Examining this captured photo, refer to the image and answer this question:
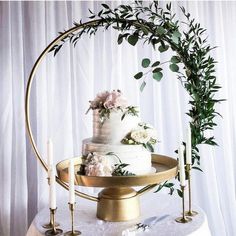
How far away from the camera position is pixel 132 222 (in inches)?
57.5

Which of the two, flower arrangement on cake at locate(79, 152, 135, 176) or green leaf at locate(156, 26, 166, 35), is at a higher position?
green leaf at locate(156, 26, 166, 35)

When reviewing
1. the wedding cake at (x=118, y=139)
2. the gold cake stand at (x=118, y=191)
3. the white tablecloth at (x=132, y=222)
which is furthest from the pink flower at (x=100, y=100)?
the white tablecloth at (x=132, y=222)

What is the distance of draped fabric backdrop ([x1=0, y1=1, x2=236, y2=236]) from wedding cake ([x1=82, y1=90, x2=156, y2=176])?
0.50 m

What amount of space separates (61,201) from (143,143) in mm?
551

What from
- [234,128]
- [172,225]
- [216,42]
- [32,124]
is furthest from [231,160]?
[32,124]

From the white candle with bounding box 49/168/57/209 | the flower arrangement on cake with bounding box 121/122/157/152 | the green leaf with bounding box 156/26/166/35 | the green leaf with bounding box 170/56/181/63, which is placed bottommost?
the white candle with bounding box 49/168/57/209

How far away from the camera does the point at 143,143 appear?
57.6 inches

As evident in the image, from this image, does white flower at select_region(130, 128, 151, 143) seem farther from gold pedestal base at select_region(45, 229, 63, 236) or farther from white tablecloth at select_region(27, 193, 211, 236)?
gold pedestal base at select_region(45, 229, 63, 236)

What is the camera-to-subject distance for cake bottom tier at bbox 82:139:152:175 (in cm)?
141

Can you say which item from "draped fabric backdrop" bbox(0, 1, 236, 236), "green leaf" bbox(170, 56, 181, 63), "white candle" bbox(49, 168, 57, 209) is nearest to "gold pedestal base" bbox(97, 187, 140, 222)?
"white candle" bbox(49, 168, 57, 209)

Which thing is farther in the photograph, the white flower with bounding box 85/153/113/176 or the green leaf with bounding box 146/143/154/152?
the green leaf with bounding box 146/143/154/152

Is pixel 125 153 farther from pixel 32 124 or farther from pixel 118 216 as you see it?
pixel 32 124

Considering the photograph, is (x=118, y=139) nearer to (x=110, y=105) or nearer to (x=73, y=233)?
(x=110, y=105)

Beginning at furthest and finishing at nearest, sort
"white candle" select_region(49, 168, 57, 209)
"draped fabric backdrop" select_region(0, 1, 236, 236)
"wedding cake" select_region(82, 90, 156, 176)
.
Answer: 1. "draped fabric backdrop" select_region(0, 1, 236, 236)
2. "wedding cake" select_region(82, 90, 156, 176)
3. "white candle" select_region(49, 168, 57, 209)
